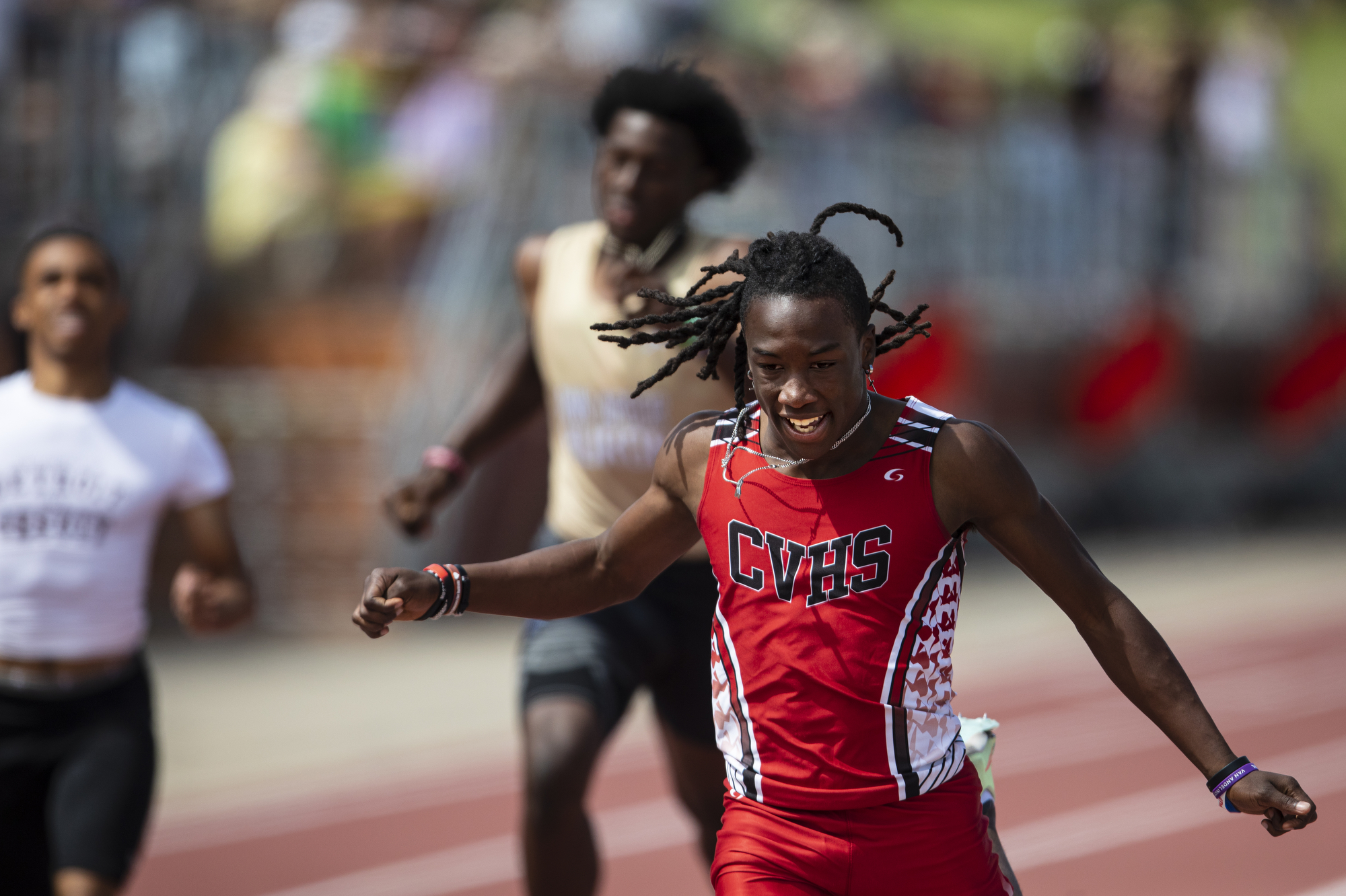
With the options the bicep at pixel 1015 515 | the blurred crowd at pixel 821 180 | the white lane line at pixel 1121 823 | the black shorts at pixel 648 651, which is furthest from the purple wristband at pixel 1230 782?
the blurred crowd at pixel 821 180

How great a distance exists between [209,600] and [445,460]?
825 millimetres

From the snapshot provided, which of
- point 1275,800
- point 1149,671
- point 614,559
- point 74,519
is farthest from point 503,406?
point 1275,800

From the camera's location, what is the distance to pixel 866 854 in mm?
2887

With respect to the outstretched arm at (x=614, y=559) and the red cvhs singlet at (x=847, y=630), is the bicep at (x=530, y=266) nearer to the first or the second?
the outstretched arm at (x=614, y=559)

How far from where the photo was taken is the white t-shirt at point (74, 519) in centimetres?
411

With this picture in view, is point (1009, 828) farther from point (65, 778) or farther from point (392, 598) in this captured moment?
point (392, 598)

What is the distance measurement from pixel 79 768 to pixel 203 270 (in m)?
7.38

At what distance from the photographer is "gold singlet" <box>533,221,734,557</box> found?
4438 millimetres

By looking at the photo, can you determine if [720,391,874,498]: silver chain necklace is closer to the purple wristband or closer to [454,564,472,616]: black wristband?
[454,564,472,616]: black wristband

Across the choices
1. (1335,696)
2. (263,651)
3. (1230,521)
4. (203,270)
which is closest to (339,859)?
(263,651)

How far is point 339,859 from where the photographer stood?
6.70 metres

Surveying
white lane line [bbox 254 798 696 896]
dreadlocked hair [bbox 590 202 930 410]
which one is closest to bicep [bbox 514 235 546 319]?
dreadlocked hair [bbox 590 202 930 410]

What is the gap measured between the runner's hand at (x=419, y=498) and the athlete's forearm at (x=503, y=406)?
0.55 ft

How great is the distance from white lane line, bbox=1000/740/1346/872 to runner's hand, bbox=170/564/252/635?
348cm
